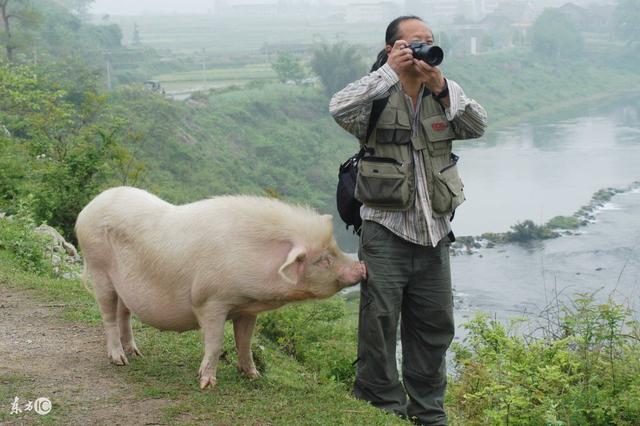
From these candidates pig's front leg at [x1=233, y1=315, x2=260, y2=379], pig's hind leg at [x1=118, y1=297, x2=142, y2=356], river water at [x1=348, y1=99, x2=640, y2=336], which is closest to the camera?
pig's front leg at [x1=233, y1=315, x2=260, y2=379]

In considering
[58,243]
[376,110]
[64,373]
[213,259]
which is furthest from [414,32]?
[58,243]

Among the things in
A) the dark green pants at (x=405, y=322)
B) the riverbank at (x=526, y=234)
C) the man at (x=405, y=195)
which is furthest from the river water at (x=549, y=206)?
the man at (x=405, y=195)

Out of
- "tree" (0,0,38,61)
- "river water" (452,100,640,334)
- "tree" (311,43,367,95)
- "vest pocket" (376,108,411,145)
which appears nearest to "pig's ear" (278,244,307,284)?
"vest pocket" (376,108,411,145)

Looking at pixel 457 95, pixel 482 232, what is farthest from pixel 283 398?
pixel 482 232

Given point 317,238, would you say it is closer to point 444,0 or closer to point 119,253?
point 119,253

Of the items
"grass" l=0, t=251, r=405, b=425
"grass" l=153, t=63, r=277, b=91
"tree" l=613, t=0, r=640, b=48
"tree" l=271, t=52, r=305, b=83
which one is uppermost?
"grass" l=0, t=251, r=405, b=425

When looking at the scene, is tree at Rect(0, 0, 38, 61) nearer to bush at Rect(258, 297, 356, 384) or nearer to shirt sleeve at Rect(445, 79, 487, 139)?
bush at Rect(258, 297, 356, 384)

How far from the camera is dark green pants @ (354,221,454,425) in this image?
4.41 metres

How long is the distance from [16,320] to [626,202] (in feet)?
123

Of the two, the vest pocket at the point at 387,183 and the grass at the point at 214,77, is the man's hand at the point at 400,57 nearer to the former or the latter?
the vest pocket at the point at 387,183

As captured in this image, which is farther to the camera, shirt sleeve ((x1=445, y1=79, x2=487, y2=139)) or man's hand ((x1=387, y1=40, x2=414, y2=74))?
shirt sleeve ((x1=445, y1=79, x2=487, y2=139))

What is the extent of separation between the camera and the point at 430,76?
4.20 m

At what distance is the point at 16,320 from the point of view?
5996mm

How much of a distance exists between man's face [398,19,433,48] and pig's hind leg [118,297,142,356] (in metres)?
2.21
